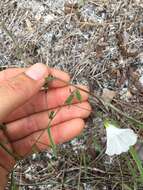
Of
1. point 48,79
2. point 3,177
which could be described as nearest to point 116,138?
point 48,79

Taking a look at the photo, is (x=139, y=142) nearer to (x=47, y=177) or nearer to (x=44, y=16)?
(x=47, y=177)

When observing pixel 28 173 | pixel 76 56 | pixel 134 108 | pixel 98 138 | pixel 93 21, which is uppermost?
pixel 93 21

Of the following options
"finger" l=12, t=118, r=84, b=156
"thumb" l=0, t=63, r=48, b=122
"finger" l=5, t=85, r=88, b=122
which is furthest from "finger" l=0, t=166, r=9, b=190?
Result: "thumb" l=0, t=63, r=48, b=122

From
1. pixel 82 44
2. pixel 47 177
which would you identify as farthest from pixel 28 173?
pixel 82 44

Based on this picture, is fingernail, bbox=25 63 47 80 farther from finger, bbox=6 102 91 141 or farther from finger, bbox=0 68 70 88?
finger, bbox=6 102 91 141

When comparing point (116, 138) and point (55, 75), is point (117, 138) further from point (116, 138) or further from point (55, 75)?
point (55, 75)

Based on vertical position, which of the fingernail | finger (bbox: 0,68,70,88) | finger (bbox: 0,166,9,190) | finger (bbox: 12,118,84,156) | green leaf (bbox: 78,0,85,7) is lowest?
finger (bbox: 0,166,9,190)
